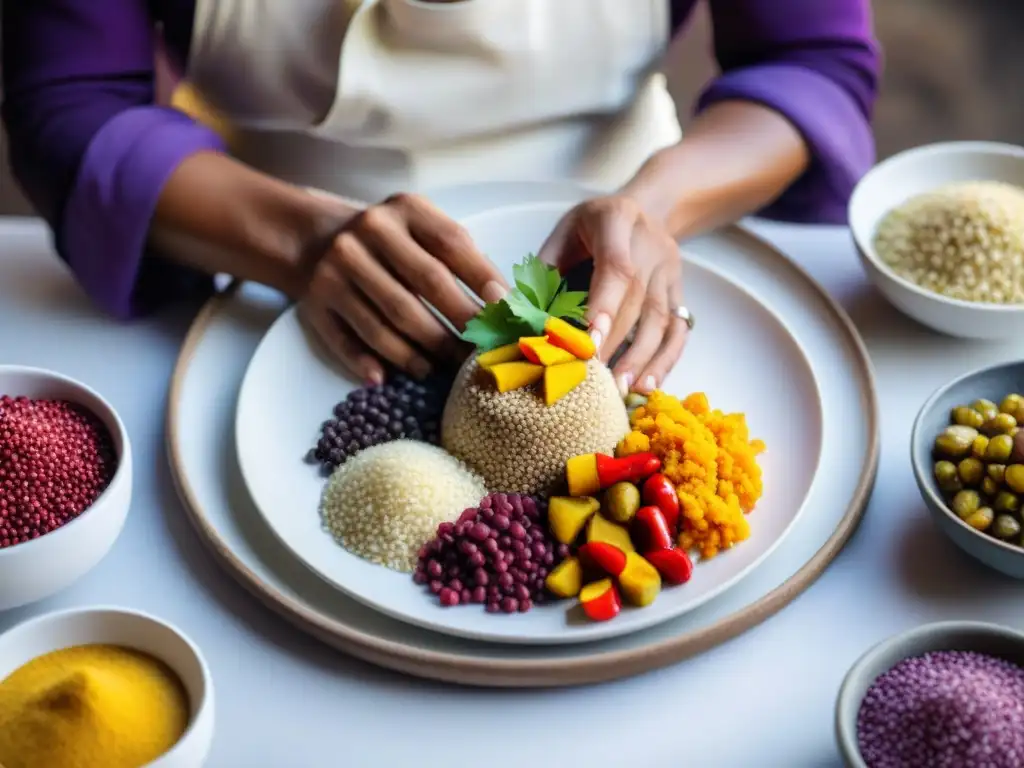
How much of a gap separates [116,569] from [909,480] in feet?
2.33

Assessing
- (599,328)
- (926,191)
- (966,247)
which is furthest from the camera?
(926,191)

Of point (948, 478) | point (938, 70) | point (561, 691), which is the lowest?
point (938, 70)

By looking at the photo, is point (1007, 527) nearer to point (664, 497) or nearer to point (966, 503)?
point (966, 503)

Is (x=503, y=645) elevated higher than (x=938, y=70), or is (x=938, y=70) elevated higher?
(x=503, y=645)

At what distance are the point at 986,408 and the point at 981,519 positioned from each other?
0.12m

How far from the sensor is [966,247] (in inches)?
48.0

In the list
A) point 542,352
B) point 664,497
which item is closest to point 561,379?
point 542,352

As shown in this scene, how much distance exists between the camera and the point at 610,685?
94 cm

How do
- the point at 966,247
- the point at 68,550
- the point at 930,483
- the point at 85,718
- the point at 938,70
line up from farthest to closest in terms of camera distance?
the point at 938,70, the point at 966,247, the point at 930,483, the point at 68,550, the point at 85,718

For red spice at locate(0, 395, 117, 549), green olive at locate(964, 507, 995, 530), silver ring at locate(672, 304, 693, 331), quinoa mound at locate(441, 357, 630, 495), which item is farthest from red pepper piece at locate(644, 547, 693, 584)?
red spice at locate(0, 395, 117, 549)

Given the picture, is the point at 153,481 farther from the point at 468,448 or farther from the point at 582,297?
the point at 582,297

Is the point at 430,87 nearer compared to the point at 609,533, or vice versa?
the point at 609,533

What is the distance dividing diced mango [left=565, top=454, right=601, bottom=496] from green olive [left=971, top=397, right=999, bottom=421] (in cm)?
34

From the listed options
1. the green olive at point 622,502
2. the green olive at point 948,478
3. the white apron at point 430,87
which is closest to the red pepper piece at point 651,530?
the green olive at point 622,502
